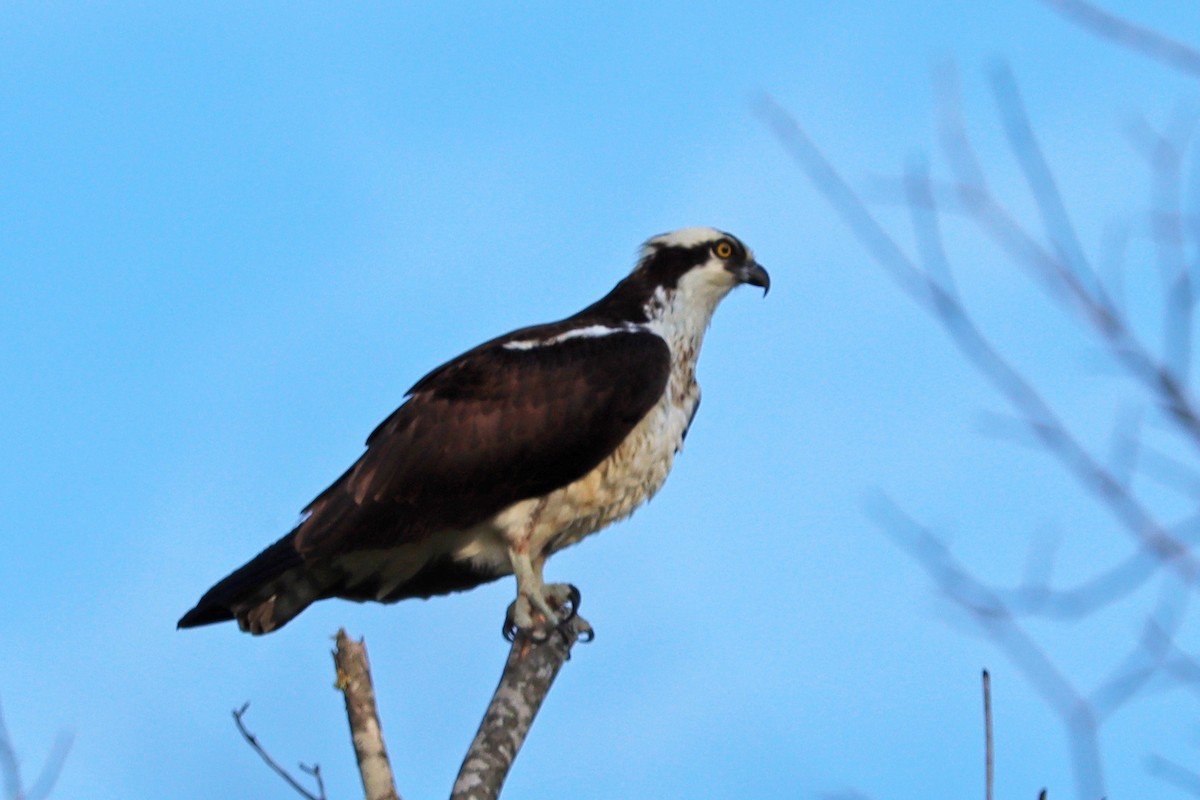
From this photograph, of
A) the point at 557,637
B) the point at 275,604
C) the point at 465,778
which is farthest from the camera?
the point at 275,604

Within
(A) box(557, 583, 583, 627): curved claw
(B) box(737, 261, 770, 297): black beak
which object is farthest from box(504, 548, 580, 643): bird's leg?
(B) box(737, 261, 770, 297): black beak

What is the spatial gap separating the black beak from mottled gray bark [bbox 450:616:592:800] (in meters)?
2.39

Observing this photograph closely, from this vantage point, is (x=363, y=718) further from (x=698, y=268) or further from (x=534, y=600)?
(x=698, y=268)

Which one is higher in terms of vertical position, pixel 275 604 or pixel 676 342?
pixel 676 342

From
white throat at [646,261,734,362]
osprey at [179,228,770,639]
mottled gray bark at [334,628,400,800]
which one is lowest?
mottled gray bark at [334,628,400,800]

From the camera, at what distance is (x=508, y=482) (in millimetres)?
6281

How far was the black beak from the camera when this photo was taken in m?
7.38

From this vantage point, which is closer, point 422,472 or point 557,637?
point 557,637

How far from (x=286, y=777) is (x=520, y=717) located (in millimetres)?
1058

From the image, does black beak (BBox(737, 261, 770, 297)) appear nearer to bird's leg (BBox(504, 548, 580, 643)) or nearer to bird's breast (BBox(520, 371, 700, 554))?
bird's breast (BBox(520, 371, 700, 554))

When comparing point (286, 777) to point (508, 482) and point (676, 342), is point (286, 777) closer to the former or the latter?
point (508, 482)

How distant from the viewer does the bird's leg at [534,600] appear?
5949mm

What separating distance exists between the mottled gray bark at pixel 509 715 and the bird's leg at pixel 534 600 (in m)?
0.32

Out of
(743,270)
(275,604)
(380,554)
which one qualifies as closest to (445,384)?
(380,554)
